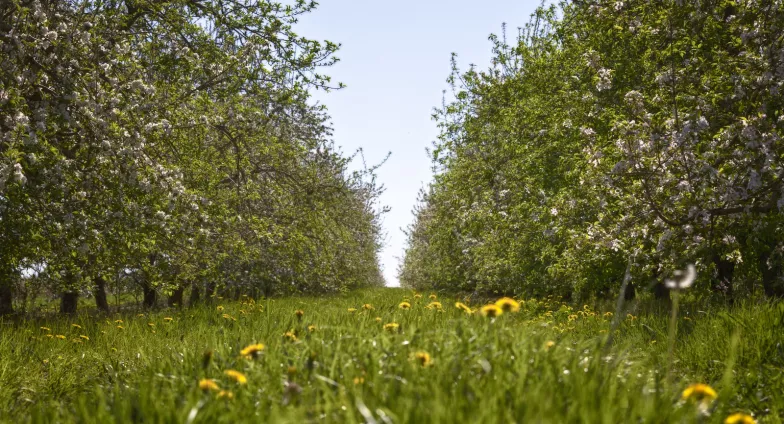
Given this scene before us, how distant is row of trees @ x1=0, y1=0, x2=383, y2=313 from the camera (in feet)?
26.9

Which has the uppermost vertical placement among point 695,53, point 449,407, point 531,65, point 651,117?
point 531,65

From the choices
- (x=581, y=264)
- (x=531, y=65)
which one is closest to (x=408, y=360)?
(x=581, y=264)

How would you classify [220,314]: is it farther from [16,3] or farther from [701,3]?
[701,3]

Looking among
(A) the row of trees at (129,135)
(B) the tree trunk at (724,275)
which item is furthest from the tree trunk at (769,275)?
(A) the row of trees at (129,135)

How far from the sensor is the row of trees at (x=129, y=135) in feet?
26.9

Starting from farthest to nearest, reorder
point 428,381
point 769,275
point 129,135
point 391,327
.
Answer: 1. point 769,275
2. point 129,135
3. point 391,327
4. point 428,381

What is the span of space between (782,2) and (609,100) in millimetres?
5057

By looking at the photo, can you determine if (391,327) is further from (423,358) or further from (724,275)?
(724,275)

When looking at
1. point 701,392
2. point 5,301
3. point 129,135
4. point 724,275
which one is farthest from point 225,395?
point 5,301

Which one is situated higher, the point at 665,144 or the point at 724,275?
the point at 665,144

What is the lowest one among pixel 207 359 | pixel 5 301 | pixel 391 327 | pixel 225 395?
pixel 225 395

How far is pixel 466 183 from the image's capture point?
823 inches

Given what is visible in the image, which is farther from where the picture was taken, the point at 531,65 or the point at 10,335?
the point at 531,65

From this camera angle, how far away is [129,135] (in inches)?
341
